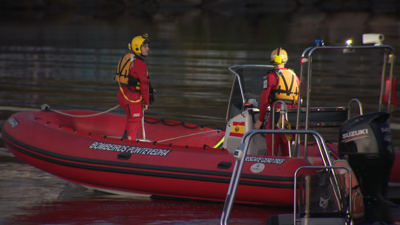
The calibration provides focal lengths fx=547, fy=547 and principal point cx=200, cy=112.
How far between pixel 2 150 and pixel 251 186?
3480 millimetres

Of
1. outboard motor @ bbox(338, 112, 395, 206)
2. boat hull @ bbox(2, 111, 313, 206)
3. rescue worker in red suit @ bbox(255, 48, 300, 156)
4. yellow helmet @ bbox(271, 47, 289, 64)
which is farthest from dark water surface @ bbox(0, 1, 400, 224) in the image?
yellow helmet @ bbox(271, 47, 289, 64)

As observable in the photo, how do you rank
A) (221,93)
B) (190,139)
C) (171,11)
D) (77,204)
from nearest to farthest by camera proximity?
(77,204) → (190,139) → (221,93) → (171,11)

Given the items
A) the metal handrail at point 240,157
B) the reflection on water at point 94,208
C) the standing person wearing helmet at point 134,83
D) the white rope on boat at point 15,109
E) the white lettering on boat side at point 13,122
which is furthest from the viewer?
the white rope on boat at point 15,109

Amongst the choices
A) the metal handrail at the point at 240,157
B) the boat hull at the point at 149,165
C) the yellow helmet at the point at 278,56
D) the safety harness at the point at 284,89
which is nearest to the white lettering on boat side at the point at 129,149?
the boat hull at the point at 149,165

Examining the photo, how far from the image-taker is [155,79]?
1233cm

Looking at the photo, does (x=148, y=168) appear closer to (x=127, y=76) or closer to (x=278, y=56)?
(x=127, y=76)

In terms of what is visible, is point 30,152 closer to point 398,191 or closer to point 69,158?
point 69,158

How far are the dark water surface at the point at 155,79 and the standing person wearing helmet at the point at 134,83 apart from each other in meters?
0.89

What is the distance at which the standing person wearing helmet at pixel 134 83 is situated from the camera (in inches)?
220

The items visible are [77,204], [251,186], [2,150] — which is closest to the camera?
[251,186]

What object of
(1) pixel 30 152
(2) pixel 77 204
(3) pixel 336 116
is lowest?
(2) pixel 77 204

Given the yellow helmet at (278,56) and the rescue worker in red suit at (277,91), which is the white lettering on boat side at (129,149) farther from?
the yellow helmet at (278,56)

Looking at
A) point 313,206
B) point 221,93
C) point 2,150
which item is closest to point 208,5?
point 221,93

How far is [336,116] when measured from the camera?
188 inches
